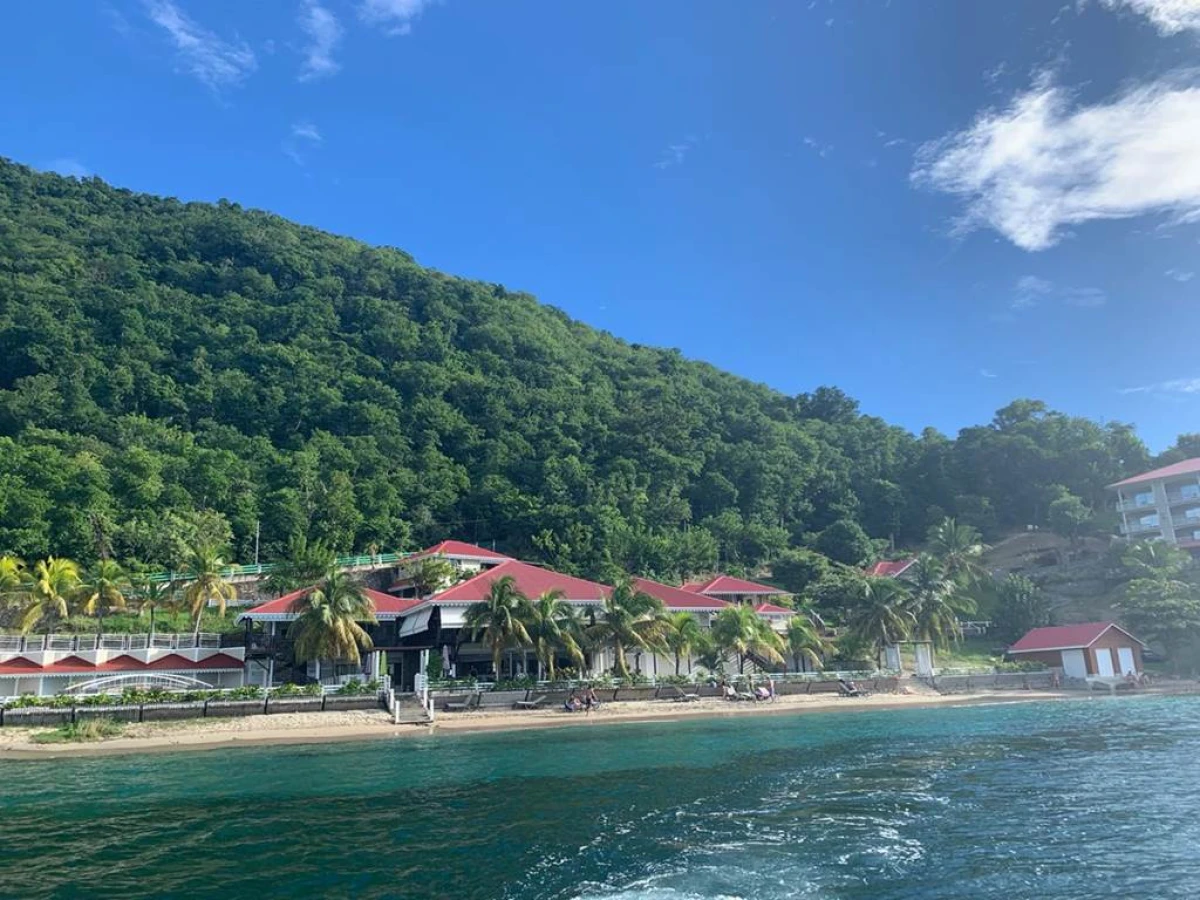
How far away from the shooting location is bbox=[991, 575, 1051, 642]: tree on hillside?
61.7 meters

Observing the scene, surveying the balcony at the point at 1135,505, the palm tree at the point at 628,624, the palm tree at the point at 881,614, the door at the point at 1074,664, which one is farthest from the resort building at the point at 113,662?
the balcony at the point at 1135,505

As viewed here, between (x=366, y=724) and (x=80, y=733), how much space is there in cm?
1030

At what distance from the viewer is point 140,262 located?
10294 cm

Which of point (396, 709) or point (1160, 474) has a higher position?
point (1160, 474)

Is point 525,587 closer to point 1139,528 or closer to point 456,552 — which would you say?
point 456,552

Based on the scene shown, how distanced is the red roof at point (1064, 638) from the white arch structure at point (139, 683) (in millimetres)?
50138

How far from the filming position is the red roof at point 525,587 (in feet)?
143

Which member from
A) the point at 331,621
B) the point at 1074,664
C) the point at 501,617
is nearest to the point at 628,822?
the point at 501,617

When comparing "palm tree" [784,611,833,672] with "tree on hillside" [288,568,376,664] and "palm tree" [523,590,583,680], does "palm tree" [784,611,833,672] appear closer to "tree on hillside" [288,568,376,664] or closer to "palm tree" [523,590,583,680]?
"palm tree" [523,590,583,680]

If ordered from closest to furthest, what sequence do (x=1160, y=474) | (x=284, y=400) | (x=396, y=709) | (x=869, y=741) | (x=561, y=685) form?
1. (x=869, y=741)
2. (x=396, y=709)
3. (x=561, y=685)
4. (x=1160, y=474)
5. (x=284, y=400)

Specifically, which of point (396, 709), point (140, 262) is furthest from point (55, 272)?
point (396, 709)

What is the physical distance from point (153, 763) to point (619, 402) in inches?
3324

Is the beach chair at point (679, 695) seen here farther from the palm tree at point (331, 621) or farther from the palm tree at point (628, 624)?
the palm tree at point (331, 621)

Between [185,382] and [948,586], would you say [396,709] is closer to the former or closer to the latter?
[948,586]
